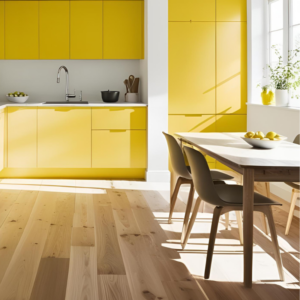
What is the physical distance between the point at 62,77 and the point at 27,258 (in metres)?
3.87

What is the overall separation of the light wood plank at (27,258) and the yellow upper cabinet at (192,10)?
9.23 feet

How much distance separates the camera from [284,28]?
17.1ft

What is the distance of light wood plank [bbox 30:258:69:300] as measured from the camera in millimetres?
2460

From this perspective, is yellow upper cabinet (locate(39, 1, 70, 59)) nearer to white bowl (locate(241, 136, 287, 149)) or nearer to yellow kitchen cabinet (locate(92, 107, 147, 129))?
yellow kitchen cabinet (locate(92, 107, 147, 129))

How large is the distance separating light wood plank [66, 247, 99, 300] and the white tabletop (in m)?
1.01

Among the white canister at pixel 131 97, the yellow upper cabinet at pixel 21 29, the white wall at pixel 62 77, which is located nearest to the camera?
the yellow upper cabinet at pixel 21 29

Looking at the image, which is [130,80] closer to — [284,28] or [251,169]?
[284,28]

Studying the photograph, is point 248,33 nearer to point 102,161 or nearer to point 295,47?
point 295,47

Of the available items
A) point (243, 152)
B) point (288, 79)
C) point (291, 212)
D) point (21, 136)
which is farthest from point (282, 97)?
point (21, 136)

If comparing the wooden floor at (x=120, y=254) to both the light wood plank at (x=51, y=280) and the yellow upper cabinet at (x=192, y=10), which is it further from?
the yellow upper cabinet at (x=192, y=10)

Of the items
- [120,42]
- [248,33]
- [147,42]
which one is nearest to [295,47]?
[248,33]

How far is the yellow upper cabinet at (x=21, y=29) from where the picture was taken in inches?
234

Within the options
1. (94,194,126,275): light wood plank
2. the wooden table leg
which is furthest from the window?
the wooden table leg

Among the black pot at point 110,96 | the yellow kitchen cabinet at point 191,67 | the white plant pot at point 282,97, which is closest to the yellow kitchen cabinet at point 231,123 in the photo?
the yellow kitchen cabinet at point 191,67
